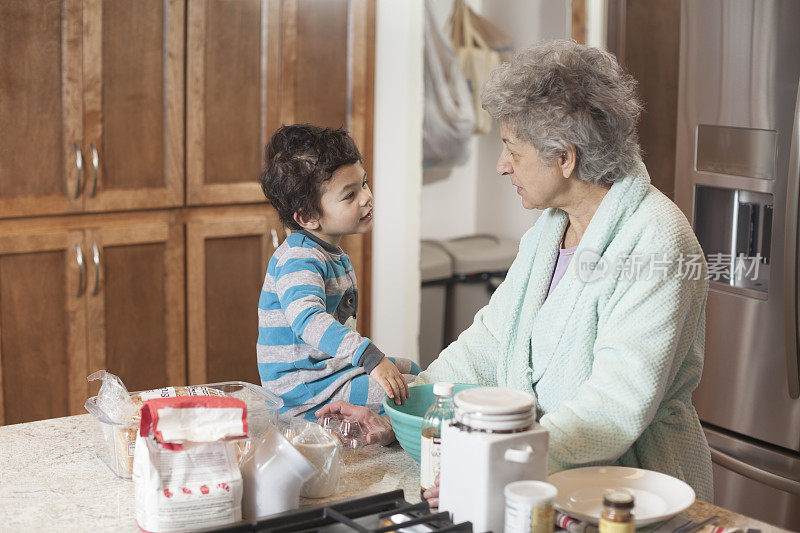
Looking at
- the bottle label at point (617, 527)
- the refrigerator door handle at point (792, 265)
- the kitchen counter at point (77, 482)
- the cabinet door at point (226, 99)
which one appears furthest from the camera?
the cabinet door at point (226, 99)

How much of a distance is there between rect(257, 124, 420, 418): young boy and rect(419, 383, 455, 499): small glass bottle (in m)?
0.23

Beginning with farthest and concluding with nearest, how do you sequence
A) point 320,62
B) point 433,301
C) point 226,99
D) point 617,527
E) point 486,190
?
point 486,190 → point 433,301 → point 320,62 → point 226,99 → point 617,527

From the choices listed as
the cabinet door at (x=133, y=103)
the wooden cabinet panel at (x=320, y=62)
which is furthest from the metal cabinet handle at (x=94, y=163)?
the wooden cabinet panel at (x=320, y=62)

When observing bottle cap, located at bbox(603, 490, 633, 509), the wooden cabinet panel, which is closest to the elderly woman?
bottle cap, located at bbox(603, 490, 633, 509)

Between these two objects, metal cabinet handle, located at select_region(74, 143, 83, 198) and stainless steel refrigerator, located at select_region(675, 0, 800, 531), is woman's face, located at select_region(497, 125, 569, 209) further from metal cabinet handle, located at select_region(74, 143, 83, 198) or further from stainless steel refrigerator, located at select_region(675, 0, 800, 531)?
metal cabinet handle, located at select_region(74, 143, 83, 198)

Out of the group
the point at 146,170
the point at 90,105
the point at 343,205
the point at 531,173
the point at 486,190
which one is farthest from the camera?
the point at 486,190

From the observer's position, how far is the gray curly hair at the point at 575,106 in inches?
63.6

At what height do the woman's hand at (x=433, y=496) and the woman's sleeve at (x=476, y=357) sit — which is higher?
the woman's sleeve at (x=476, y=357)

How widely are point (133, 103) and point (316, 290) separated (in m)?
1.37

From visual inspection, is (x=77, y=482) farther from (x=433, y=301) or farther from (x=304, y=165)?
(x=433, y=301)

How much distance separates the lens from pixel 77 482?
1429 mm

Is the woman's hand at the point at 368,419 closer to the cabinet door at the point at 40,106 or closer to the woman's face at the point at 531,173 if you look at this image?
the woman's face at the point at 531,173

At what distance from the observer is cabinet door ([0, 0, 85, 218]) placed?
2.63 metres

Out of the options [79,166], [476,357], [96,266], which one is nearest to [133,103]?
[79,166]
